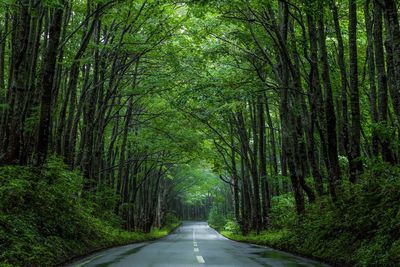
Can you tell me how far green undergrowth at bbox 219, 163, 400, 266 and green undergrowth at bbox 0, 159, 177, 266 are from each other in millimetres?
6652

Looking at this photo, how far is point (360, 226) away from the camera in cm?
988

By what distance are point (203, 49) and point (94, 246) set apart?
11215mm

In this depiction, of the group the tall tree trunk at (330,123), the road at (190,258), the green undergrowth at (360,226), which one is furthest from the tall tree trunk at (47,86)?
Answer: the green undergrowth at (360,226)

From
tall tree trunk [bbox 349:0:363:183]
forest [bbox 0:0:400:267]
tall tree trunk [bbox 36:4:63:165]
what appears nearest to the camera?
forest [bbox 0:0:400:267]

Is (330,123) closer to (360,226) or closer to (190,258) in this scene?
(360,226)

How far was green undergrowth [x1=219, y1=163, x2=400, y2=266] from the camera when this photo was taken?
8.13 meters

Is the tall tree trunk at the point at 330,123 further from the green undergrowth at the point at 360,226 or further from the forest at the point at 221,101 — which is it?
the green undergrowth at the point at 360,226

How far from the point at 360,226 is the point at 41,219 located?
8.20 metres

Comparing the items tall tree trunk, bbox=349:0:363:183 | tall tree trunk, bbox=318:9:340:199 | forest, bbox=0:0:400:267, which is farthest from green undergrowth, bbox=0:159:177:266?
tall tree trunk, bbox=349:0:363:183

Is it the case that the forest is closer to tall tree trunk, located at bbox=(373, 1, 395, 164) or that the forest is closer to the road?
tall tree trunk, located at bbox=(373, 1, 395, 164)

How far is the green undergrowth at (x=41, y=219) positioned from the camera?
8.59m

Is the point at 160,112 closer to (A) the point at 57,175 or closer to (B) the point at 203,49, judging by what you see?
(B) the point at 203,49

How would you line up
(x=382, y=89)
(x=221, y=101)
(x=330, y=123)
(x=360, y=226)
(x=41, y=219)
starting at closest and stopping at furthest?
(x=360, y=226) → (x=41, y=219) → (x=382, y=89) → (x=330, y=123) → (x=221, y=101)

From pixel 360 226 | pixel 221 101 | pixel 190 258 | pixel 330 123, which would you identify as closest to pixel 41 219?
pixel 190 258
